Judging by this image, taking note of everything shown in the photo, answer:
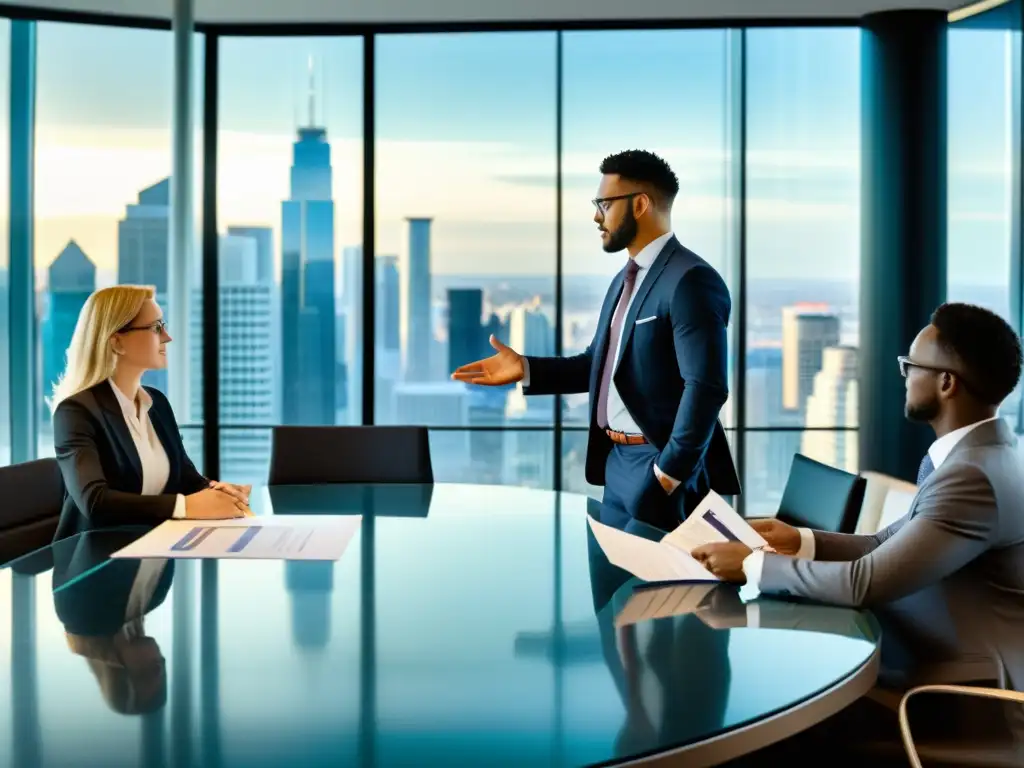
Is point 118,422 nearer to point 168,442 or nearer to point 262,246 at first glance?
point 168,442

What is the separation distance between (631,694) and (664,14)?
5.18 m

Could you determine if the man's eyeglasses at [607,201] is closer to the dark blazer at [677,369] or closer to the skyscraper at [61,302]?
the dark blazer at [677,369]

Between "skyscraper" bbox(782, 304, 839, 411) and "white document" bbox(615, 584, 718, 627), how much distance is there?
446cm

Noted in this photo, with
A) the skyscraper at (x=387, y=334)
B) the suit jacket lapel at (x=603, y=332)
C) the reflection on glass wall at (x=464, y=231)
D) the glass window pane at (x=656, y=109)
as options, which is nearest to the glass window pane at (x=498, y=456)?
the reflection on glass wall at (x=464, y=231)

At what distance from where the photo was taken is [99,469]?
2.88m

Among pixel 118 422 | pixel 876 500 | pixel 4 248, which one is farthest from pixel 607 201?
pixel 4 248

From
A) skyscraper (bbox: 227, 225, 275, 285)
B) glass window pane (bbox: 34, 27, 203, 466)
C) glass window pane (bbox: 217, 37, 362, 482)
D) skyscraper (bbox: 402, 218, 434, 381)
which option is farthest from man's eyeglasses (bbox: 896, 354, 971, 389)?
skyscraper (bbox: 227, 225, 275, 285)

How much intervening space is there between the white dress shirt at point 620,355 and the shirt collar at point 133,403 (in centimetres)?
143

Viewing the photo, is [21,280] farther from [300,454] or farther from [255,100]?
[300,454]

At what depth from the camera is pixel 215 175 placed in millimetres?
6238

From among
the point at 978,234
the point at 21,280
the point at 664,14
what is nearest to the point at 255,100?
the point at 21,280

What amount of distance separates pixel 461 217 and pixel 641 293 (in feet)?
9.13

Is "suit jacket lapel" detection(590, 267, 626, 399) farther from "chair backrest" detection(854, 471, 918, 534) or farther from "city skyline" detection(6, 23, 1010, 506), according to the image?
"city skyline" detection(6, 23, 1010, 506)

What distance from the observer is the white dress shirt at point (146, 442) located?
3131 mm
